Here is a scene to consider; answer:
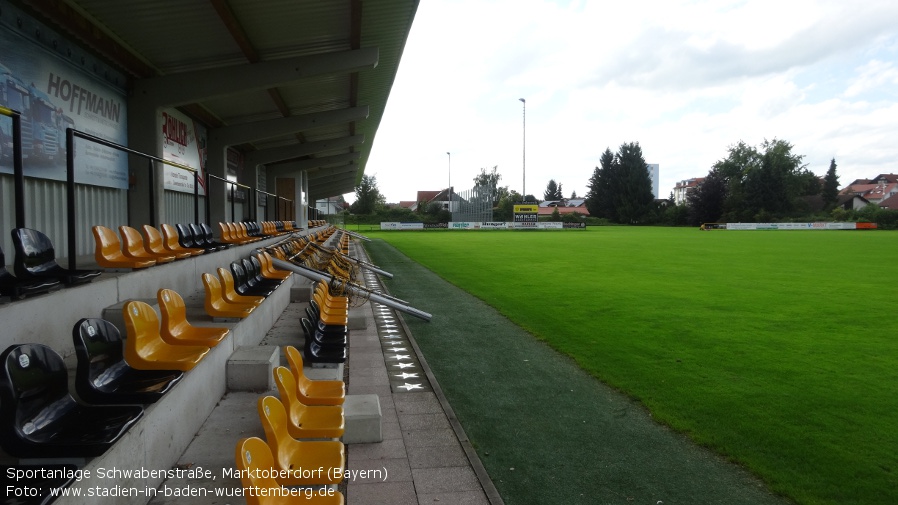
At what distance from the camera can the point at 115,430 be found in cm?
278

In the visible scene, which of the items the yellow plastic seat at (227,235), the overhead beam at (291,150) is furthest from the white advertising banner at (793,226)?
the yellow plastic seat at (227,235)

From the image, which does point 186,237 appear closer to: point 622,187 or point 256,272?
point 256,272

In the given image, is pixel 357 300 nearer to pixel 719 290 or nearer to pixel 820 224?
pixel 719 290

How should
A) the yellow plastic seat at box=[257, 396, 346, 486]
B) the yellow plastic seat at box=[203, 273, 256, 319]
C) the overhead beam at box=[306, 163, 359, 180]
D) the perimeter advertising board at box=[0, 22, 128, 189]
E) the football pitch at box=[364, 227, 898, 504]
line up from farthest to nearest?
the overhead beam at box=[306, 163, 359, 180] < the perimeter advertising board at box=[0, 22, 128, 189] < the yellow plastic seat at box=[203, 273, 256, 319] < the football pitch at box=[364, 227, 898, 504] < the yellow plastic seat at box=[257, 396, 346, 486]

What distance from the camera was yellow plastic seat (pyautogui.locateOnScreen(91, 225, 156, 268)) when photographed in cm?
564

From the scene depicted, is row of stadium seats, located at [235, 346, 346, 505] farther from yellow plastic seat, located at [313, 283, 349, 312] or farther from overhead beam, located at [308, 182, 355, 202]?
overhead beam, located at [308, 182, 355, 202]

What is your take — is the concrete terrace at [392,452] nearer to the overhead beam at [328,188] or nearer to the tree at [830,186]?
the overhead beam at [328,188]

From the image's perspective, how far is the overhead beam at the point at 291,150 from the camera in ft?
70.3

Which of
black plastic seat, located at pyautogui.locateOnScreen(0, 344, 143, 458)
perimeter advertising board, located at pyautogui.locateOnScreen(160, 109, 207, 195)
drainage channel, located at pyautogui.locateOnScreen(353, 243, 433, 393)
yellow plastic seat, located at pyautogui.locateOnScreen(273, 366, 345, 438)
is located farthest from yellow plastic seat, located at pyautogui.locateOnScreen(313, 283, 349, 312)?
perimeter advertising board, located at pyautogui.locateOnScreen(160, 109, 207, 195)

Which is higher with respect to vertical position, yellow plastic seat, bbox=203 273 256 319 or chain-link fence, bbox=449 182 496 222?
chain-link fence, bbox=449 182 496 222

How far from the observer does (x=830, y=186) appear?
108m

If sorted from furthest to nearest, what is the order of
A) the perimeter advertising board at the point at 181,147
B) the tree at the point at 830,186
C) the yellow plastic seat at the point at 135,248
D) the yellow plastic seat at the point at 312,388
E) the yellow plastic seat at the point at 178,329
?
1. the tree at the point at 830,186
2. the perimeter advertising board at the point at 181,147
3. the yellow plastic seat at the point at 135,248
4. the yellow plastic seat at the point at 178,329
5. the yellow plastic seat at the point at 312,388

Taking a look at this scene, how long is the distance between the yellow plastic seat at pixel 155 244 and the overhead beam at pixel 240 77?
483 cm

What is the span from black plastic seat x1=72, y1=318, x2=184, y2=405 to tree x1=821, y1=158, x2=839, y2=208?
372ft
